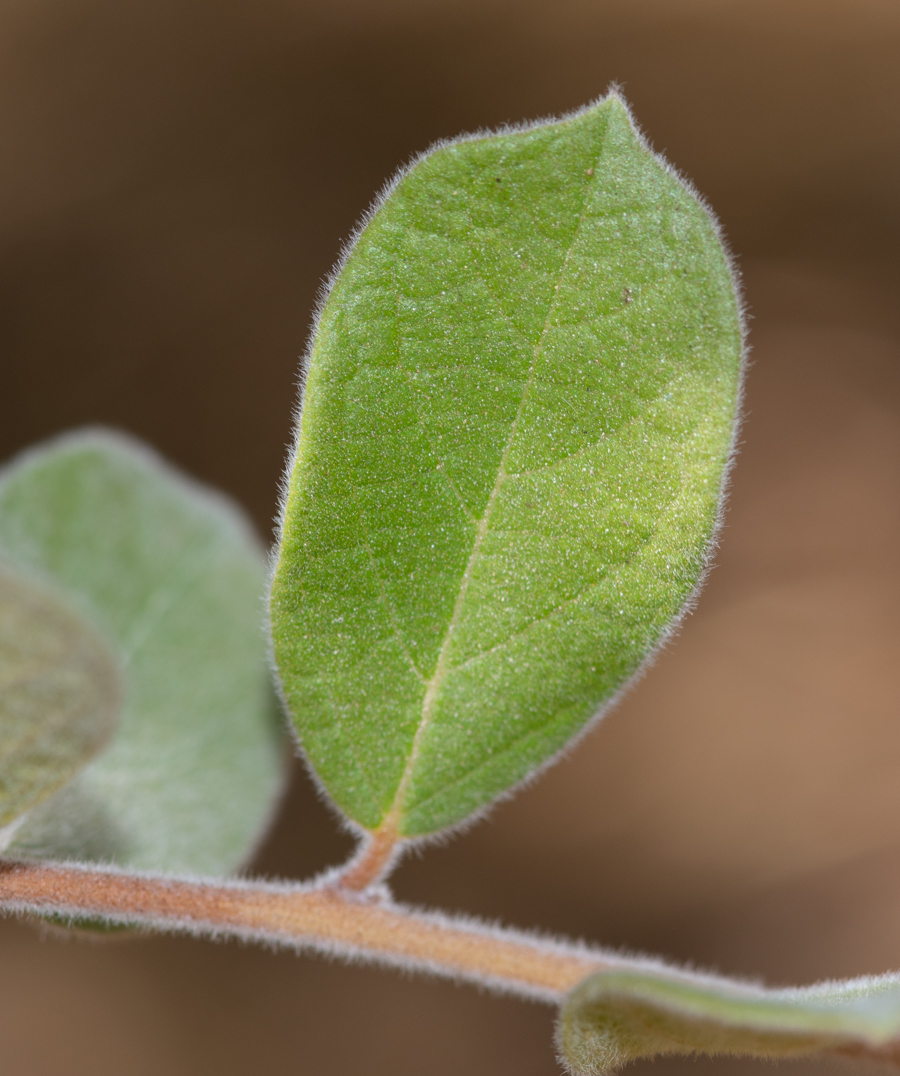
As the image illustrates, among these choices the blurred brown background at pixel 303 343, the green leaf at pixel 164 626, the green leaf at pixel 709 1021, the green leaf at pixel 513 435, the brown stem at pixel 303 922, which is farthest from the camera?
the blurred brown background at pixel 303 343

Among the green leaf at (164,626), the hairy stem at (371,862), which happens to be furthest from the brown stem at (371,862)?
the green leaf at (164,626)

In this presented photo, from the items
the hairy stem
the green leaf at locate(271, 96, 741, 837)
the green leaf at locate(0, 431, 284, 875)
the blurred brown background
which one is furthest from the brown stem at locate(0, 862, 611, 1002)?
the blurred brown background

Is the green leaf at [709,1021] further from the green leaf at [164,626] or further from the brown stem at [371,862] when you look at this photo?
the green leaf at [164,626]

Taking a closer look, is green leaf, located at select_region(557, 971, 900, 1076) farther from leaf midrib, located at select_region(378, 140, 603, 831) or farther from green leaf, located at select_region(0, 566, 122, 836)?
green leaf, located at select_region(0, 566, 122, 836)

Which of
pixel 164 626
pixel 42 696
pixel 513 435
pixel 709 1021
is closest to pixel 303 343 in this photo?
pixel 164 626

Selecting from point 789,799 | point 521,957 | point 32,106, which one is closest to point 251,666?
point 521,957

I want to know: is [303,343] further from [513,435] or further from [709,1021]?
[709,1021]
